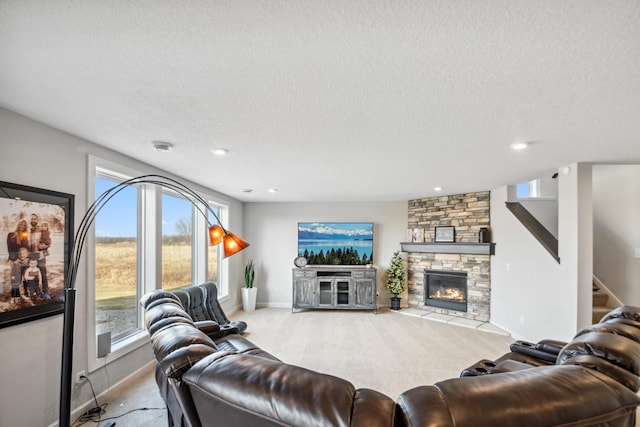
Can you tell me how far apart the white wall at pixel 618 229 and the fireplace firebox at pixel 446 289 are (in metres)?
2.12

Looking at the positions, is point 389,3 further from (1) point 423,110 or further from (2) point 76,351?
(2) point 76,351

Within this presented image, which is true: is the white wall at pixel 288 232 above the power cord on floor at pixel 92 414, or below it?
above

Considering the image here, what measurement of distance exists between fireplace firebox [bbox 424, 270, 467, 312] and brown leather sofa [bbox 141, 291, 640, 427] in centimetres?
569

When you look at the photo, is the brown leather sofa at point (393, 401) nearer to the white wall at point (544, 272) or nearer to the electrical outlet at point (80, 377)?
the electrical outlet at point (80, 377)

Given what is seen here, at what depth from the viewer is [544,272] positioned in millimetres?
4578

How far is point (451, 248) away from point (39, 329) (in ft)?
20.5

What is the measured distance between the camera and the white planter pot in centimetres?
709

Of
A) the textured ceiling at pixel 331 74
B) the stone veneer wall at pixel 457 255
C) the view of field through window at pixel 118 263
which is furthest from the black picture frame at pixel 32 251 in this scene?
the stone veneer wall at pixel 457 255

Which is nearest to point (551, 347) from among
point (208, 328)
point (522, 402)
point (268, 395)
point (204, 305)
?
point (522, 402)

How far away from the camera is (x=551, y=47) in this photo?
1.47 m

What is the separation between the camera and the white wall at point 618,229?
4676 millimetres

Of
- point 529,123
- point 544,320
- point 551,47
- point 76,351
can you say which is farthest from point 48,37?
point 544,320

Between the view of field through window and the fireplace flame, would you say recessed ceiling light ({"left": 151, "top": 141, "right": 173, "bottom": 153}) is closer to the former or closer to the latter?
the view of field through window

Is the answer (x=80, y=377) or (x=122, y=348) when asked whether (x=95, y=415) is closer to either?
(x=80, y=377)
